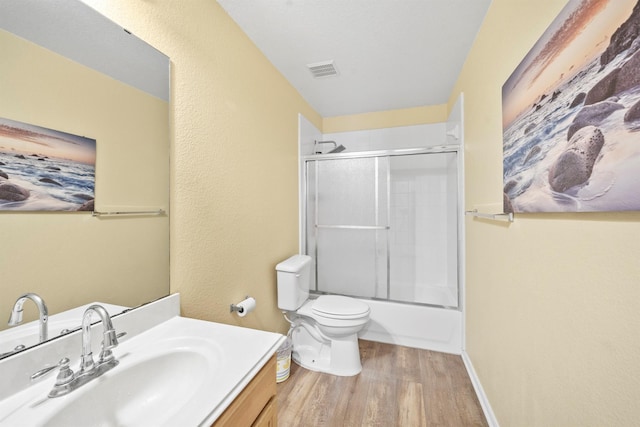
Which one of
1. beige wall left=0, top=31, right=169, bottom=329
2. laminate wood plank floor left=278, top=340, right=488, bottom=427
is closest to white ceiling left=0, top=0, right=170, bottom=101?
beige wall left=0, top=31, right=169, bottom=329

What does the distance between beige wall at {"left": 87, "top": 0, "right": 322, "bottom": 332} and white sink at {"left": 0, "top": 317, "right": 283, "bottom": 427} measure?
34 centimetres

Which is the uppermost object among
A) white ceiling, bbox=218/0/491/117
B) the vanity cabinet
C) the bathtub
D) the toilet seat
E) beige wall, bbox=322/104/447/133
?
white ceiling, bbox=218/0/491/117

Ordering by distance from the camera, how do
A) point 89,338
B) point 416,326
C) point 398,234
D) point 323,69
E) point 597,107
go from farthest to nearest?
point 398,234 → point 416,326 → point 323,69 → point 89,338 → point 597,107

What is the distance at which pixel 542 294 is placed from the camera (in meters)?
0.94

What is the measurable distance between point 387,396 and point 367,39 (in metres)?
2.39

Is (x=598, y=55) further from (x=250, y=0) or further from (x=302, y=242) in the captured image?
(x=302, y=242)

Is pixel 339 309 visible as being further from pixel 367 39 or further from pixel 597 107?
pixel 367 39

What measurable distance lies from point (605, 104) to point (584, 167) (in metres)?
0.16

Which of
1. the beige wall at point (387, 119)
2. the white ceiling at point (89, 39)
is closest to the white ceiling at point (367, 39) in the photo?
the beige wall at point (387, 119)

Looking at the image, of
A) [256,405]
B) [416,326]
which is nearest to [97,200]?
[256,405]

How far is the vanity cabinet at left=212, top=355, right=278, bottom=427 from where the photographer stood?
0.70 metres

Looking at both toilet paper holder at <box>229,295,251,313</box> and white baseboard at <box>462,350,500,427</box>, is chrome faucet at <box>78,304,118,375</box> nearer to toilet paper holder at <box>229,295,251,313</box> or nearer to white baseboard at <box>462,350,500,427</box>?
toilet paper holder at <box>229,295,251,313</box>

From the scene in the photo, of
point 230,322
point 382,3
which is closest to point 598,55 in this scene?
point 382,3

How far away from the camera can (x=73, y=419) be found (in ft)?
2.13
